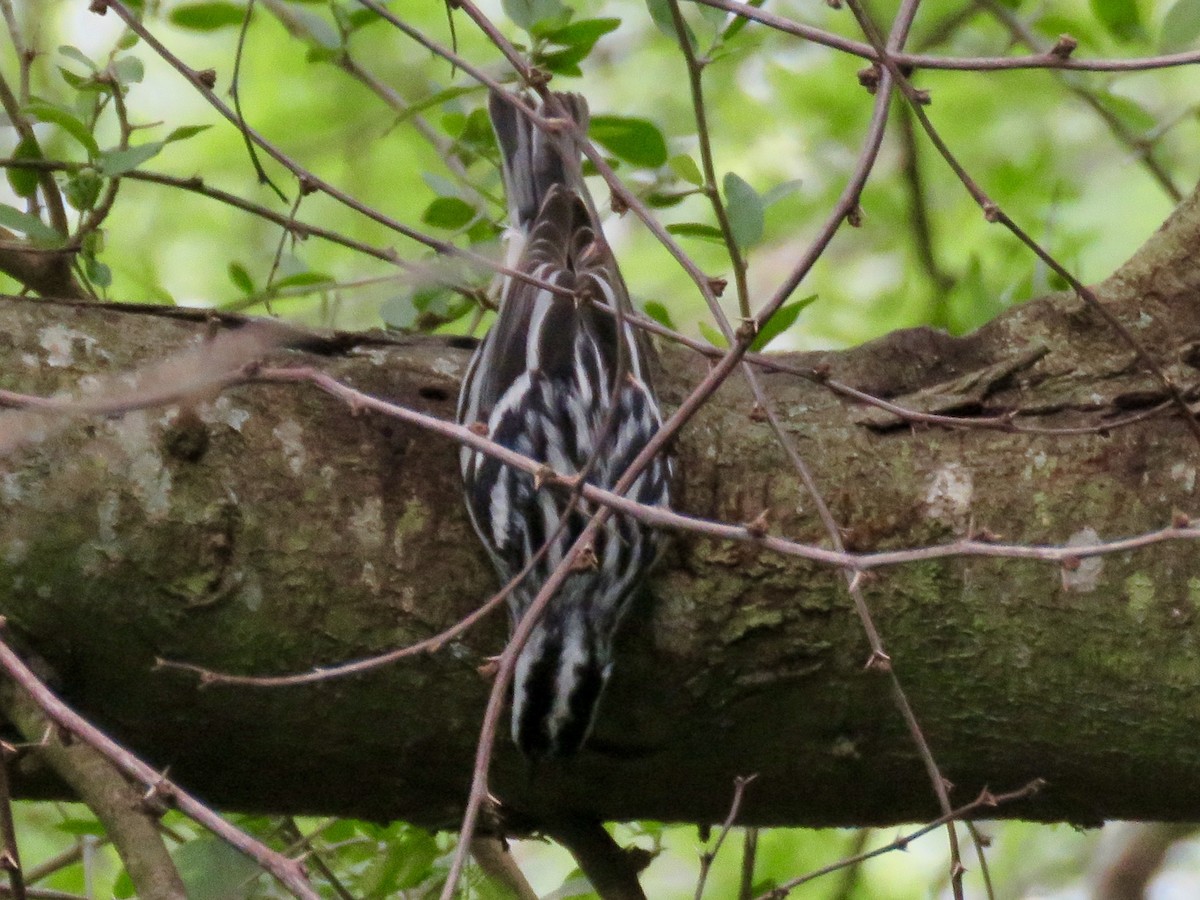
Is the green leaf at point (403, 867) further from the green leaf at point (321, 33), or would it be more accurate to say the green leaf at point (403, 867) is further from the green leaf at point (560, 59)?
the green leaf at point (321, 33)

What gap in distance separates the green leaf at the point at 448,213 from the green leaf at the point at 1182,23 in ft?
3.90

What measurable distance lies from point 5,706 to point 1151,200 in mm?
3979

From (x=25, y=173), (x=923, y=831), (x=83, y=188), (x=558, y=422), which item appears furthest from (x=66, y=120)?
(x=923, y=831)

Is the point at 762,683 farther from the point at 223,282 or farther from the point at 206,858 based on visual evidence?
the point at 223,282

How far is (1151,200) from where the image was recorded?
4.67 meters

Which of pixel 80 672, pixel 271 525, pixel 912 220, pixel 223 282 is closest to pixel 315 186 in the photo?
pixel 271 525

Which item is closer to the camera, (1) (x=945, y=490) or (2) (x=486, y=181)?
(1) (x=945, y=490)

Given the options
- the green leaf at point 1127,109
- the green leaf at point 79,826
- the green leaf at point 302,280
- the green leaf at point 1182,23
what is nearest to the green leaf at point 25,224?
the green leaf at point 302,280

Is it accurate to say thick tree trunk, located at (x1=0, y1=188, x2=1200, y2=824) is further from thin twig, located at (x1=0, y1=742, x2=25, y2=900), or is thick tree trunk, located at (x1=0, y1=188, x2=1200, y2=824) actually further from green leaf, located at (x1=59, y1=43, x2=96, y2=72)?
green leaf, located at (x1=59, y1=43, x2=96, y2=72)

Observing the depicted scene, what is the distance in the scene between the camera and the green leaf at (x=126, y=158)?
2055mm

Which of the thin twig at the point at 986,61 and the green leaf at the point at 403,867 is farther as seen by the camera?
the green leaf at the point at 403,867

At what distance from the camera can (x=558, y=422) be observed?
233cm

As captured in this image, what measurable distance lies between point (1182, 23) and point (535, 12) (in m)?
1.02

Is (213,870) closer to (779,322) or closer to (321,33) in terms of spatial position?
(779,322)
